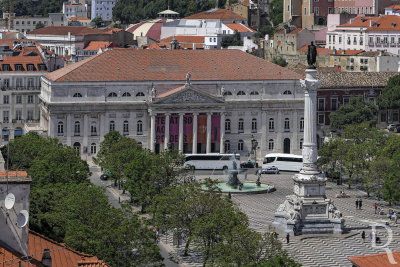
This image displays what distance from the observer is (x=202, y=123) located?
424 ft

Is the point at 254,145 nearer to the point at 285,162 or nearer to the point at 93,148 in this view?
the point at 285,162

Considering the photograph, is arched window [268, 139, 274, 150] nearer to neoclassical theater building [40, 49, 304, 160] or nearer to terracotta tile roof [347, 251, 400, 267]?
neoclassical theater building [40, 49, 304, 160]

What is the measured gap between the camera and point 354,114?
135 m

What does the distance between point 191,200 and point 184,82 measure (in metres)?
Result: 56.2

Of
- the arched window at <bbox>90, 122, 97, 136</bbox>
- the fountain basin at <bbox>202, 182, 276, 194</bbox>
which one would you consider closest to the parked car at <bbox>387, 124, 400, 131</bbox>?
the arched window at <bbox>90, 122, 97, 136</bbox>

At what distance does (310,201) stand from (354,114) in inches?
1983

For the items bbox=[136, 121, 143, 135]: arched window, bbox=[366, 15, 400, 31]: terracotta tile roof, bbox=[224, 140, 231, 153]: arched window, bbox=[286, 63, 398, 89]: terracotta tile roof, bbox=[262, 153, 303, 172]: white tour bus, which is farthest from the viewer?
bbox=[366, 15, 400, 31]: terracotta tile roof

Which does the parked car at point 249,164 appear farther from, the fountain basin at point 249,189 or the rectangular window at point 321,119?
the rectangular window at point 321,119

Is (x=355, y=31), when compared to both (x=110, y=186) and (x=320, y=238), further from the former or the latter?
(x=320, y=238)

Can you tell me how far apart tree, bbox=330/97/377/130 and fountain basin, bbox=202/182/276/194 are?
28.9 metres

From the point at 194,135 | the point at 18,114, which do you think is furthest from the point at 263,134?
the point at 18,114

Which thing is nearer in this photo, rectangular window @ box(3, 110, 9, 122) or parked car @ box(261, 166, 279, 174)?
parked car @ box(261, 166, 279, 174)

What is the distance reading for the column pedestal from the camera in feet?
280

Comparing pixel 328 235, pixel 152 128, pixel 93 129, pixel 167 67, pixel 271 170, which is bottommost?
pixel 328 235
